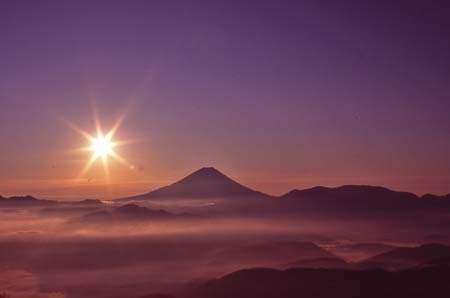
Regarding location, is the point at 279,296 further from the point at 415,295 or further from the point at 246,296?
the point at 415,295

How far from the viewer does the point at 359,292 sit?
192m

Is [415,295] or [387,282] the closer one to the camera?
[415,295]

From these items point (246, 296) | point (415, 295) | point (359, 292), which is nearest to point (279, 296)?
point (246, 296)

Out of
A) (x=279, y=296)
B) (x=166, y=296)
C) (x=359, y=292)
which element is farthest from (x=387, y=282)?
(x=166, y=296)

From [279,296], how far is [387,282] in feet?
121

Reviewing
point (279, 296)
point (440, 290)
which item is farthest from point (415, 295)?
point (279, 296)

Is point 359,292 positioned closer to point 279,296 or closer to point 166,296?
point 279,296

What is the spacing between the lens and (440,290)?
182m

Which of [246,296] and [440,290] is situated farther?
[246,296]

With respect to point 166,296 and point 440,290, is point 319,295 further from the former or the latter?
point 166,296

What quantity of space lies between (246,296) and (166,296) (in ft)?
90.0

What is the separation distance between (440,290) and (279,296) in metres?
51.4

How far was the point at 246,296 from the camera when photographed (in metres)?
200

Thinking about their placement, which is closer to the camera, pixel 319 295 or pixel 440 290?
pixel 440 290
